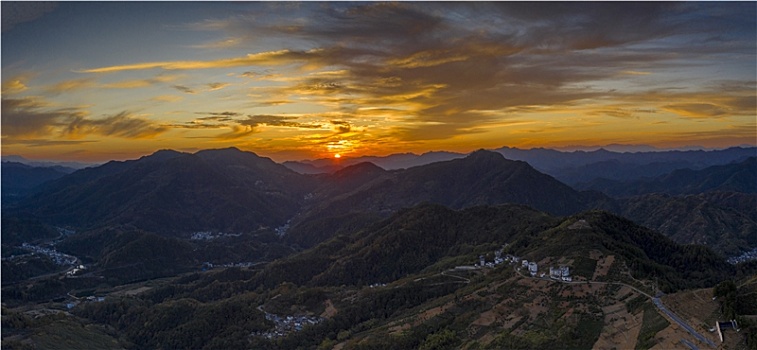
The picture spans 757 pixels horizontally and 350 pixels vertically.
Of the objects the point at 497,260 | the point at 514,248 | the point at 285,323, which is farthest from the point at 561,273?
the point at 285,323

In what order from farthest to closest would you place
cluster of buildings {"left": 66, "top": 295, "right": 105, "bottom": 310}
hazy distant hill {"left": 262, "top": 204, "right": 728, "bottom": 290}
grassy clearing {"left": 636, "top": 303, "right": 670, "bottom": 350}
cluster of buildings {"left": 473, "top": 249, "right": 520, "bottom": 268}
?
cluster of buildings {"left": 66, "top": 295, "right": 105, "bottom": 310}, cluster of buildings {"left": 473, "top": 249, "right": 520, "bottom": 268}, hazy distant hill {"left": 262, "top": 204, "right": 728, "bottom": 290}, grassy clearing {"left": 636, "top": 303, "right": 670, "bottom": 350}

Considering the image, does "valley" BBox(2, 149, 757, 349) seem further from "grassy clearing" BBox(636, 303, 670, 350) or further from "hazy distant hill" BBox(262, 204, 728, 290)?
"hazy distant hill" BBox(262, 204, 728, 290)

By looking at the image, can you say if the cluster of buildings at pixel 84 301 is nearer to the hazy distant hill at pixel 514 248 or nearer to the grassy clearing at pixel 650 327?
the hazy distant hill at pixel 514 248

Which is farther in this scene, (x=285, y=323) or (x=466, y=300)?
(x=285, y=323)

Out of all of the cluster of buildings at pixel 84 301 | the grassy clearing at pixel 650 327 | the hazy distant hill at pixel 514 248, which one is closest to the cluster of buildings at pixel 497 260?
the hazy distant hill at pixel 514 248

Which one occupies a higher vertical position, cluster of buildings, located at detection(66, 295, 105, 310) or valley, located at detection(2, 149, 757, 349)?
valley, located at detection(2, 149, 757, 349)

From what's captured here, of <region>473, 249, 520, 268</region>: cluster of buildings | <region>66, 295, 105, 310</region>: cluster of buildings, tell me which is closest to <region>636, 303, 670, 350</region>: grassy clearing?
<region>473, 249, 520, 268</region>: cluster of buildings

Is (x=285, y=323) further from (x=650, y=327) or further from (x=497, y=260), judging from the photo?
(x=650, y=327)

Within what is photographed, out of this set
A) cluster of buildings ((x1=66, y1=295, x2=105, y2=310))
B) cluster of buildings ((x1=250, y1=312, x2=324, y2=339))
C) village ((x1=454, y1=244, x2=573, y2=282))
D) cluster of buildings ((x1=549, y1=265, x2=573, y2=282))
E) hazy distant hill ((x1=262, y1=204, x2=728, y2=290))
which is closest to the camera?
cluster of buildings ((x1=549, y1=265, x2=573, y2=282))
